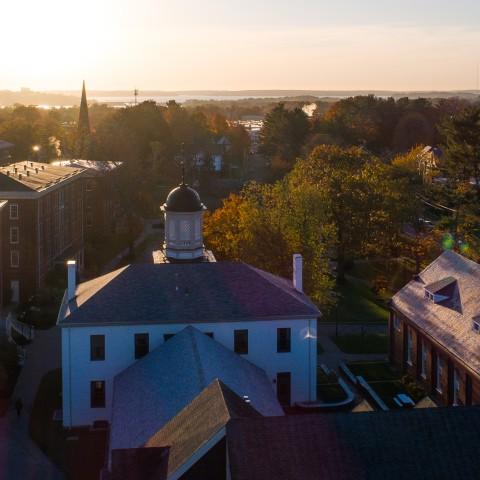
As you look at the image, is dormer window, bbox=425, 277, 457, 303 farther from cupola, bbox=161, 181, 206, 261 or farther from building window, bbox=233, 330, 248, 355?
cupola, bbox=161, 181, 206, 261

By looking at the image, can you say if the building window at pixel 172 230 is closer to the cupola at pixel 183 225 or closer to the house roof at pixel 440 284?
the cupola at pixel 183 225

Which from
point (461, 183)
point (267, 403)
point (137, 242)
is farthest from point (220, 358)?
point (137, 242)

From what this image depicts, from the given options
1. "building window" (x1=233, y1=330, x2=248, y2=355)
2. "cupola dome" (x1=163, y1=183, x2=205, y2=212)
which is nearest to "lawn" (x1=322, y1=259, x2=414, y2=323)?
"cupola dome" (x1=163, y1=183, x2=205, y2=212)

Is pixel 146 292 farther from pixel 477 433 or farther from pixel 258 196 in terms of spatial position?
pixel 258 196

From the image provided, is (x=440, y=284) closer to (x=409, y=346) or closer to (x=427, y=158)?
(x=409, y=346)

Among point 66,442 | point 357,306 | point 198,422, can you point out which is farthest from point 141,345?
point 357,306

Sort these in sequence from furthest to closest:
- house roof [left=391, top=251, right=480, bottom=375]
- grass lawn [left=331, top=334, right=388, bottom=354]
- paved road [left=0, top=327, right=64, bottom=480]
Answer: grass lawn [left=331, top=334, right=388, bottom=354] → house roof [left=391, top=251, right=480, bottom=375] → paved road [left=0, top=327, right=64, bottom=480]
